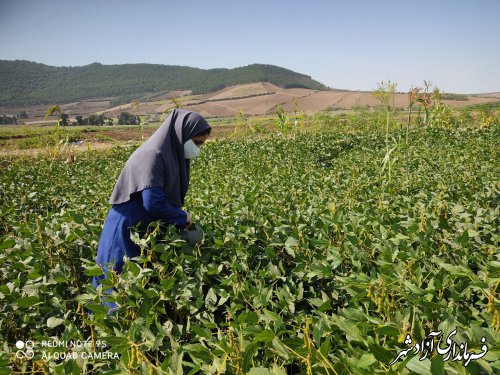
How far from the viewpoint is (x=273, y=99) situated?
72938 mm

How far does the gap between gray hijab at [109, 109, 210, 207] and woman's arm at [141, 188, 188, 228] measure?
0.17ft

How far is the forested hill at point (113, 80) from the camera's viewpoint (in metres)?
126

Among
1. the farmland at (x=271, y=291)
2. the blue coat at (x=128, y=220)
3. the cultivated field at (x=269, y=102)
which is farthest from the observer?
the cultivated field at (x=269, y=102)

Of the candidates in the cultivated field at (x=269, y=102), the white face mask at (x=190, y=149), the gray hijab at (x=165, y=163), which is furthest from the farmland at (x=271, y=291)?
the cultivated field at (x=269, y=102)

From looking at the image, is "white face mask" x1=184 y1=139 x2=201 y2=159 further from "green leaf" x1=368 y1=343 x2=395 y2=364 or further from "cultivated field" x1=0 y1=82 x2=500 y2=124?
"cultivated field" x1=0 y1=82 x2=500 y2=124

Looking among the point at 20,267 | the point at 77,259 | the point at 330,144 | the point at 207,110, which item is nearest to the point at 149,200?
the point at 77,259

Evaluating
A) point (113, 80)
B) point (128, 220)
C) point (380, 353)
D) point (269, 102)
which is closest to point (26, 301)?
point (128, 220)

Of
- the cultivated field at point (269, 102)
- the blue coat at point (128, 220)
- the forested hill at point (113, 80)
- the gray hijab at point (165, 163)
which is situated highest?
the forested hill at point (113, 80)

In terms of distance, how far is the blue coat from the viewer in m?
2.27

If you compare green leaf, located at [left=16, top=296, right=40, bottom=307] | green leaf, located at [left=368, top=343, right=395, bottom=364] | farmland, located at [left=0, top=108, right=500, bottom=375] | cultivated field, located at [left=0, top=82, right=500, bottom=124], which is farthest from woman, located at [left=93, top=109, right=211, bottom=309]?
cultivated field, located at [left=0, top=82, right=500, bottom=124]

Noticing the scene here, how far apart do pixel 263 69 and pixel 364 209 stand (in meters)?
147

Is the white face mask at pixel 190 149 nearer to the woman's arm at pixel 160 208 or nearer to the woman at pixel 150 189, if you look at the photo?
the woman at pixel 150 189

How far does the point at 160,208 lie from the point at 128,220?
25 cm

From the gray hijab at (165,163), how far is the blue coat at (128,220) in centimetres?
7
